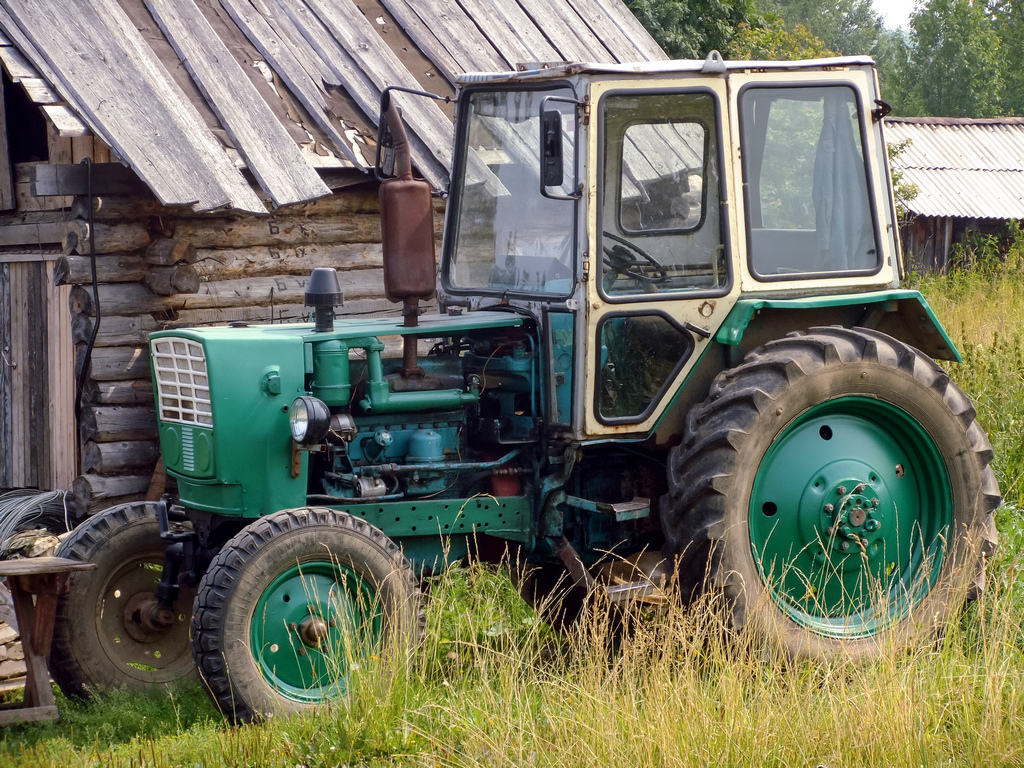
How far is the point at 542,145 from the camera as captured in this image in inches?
181

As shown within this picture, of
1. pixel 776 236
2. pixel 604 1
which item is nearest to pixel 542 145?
pixel 776 236

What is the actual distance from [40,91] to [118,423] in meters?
2.17

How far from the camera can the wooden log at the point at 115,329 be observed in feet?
25.8

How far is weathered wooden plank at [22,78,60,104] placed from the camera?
739cm

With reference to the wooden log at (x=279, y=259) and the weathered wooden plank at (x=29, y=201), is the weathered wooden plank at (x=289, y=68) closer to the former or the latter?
the wooden log at (x=279, y=259)

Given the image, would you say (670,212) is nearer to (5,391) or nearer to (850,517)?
(850,517)

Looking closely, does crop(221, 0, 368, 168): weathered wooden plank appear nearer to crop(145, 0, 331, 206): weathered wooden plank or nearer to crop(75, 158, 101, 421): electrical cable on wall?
crop(145, 0, 331, 206): weathered wooden plank

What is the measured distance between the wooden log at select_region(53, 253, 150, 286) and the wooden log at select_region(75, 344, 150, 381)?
17.8 inches

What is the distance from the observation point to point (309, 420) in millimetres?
4648

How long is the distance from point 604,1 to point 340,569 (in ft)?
26.9

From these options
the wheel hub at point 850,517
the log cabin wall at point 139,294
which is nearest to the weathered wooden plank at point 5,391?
the log cabin wall at point 139,294

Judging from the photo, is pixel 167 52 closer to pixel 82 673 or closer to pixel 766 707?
pixel 82 673

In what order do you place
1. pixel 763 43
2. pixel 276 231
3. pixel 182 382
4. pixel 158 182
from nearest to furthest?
1. pixel 182 382
2. pixel 158 182
3. pixel 276 231
4. pixel 763 43

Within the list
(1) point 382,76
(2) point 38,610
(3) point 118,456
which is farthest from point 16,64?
(2) point 38,610
